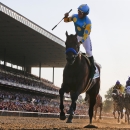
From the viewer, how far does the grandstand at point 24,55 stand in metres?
33.8

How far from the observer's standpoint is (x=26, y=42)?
45.3m

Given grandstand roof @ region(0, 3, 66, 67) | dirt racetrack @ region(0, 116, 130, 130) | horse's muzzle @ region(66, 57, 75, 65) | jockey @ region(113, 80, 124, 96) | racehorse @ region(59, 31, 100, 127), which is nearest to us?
horse's muzzle @ region(66, 57, 75, 65)

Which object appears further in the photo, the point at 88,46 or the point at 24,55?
the point at 24,55

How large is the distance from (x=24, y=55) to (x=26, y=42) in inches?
386

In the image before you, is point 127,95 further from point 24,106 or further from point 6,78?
point 6,78

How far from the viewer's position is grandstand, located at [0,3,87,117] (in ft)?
111

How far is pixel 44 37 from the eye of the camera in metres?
43.0

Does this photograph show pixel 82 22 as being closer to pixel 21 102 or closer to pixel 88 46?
pixel 88 46

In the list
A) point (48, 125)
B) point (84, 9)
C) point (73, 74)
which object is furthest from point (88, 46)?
point (48, 125)

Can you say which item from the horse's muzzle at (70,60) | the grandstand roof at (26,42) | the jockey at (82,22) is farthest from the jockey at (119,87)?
the horse's muzzle at (70,60)

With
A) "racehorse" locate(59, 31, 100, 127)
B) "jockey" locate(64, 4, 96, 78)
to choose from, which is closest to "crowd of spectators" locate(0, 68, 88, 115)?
"jockey" locate(64, 4, 96, 78)

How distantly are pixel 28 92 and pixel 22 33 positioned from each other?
32.8 ft

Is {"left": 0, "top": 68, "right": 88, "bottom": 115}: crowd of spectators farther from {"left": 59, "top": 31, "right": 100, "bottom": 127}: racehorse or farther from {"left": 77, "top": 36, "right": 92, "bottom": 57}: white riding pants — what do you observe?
{"left": 59, "top": 31, "right": 100, "bottom": 127}: racehorse

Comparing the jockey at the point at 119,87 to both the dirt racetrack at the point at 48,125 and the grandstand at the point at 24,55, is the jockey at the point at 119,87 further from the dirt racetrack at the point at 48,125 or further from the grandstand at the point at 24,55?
the grandstand at the point at 24,55
